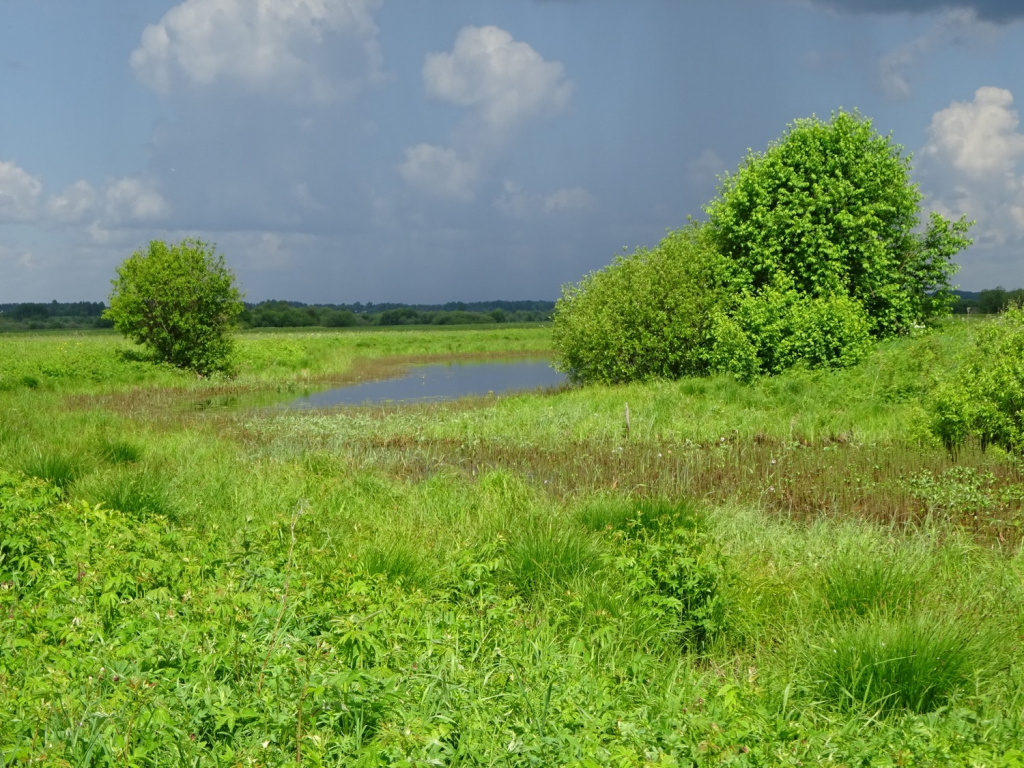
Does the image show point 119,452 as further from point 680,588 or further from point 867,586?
point 867,586

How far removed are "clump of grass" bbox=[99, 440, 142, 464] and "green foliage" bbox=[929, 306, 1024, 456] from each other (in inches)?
499

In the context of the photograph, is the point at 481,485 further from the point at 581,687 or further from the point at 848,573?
the point at 581,687

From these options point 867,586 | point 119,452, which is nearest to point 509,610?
point 867,586

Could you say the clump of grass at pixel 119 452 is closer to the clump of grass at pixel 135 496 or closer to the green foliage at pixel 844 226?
the clump of grass at pixel 135 496

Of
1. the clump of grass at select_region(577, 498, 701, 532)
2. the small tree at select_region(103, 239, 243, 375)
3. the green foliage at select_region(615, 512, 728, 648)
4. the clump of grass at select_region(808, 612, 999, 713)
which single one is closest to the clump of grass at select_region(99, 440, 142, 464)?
the clump of grass at select_region(577, 498, 701, 532)

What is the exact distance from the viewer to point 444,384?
122ft

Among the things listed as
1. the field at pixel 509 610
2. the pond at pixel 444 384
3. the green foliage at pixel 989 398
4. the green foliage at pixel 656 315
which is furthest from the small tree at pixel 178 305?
the green foliage at pixel 989 398

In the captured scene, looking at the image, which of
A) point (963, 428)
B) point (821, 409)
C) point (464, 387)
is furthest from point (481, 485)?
point (464, 387)

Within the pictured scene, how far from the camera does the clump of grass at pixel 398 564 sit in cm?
736

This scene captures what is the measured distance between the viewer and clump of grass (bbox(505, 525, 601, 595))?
7.36 m

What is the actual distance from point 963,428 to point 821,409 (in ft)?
17.9

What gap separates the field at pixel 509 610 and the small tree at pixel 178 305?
22780 millimetres

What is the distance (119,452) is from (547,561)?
8397mm

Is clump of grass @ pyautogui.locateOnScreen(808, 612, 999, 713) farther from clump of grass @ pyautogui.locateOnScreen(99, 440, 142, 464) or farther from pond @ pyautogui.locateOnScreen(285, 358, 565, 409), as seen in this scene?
pond @ pyautogui.locateOnScreen(285, 358, 565, 409)
